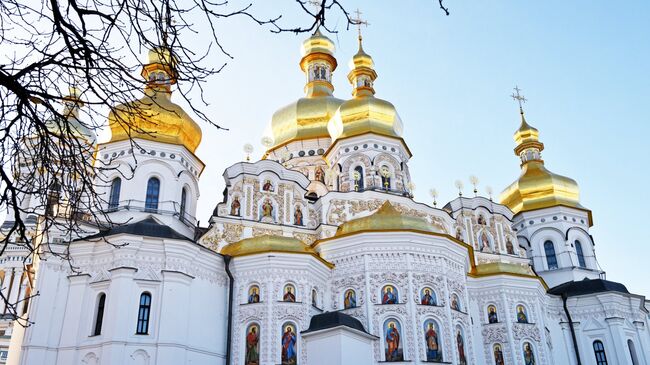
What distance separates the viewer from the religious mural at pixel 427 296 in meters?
17.7

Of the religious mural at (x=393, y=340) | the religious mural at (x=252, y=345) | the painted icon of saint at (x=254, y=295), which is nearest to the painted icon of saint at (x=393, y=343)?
the religious mural at (x=393, y=340)

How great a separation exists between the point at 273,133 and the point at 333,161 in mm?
6261

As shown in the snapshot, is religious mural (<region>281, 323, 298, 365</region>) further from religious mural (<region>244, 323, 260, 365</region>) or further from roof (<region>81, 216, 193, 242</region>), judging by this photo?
roof (<region>81, 216, 193, 242</region>)

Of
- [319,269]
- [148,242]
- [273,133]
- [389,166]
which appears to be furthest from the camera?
[273,133]

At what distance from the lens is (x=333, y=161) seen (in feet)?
82.8

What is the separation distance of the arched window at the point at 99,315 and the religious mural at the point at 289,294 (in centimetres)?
481

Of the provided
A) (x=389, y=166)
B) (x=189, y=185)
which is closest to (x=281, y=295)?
(x=189, y=185)

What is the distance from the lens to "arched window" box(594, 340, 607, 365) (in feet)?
74.8

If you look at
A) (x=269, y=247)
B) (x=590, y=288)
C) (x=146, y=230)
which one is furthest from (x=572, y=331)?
(x=146, y=230)

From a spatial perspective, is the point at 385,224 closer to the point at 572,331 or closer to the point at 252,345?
the point at 252,345

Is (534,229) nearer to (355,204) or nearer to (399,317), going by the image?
(355,204)

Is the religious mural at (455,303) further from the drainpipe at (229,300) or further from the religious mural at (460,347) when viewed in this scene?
the drainpipe at (229,300)

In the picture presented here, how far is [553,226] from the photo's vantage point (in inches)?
1112

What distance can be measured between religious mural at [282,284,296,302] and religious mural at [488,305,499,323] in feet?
23.4
